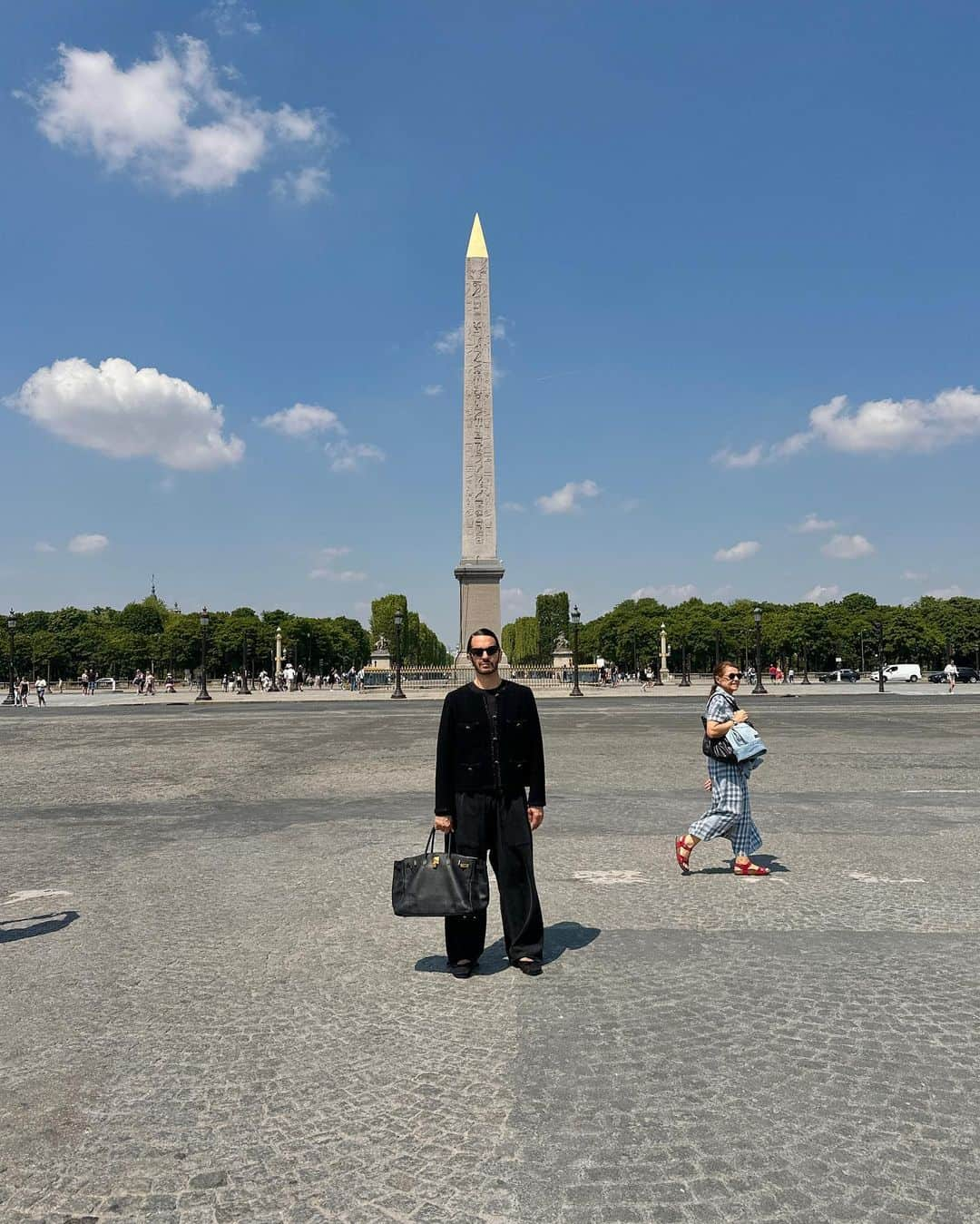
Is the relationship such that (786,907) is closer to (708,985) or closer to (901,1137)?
(708,985)

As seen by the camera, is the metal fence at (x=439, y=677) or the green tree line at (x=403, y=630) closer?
the metal fence at (x=439, y=677)

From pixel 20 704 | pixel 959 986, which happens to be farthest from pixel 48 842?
pixel 20 704

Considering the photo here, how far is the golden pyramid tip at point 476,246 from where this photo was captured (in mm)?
43844

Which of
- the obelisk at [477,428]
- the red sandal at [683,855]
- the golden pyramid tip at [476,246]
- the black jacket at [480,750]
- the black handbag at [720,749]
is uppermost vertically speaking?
the golden pyramid tip at [476,246]

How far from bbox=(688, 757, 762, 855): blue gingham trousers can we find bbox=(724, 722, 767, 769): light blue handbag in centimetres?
9

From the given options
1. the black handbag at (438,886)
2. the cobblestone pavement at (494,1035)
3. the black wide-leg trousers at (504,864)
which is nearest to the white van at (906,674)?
the cobblestone pavement at (494,1035)

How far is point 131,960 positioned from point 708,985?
3.08 meters

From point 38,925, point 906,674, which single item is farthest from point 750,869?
point 906,674

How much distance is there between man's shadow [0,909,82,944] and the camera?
5703 mm

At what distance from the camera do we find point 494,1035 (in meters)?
4.04

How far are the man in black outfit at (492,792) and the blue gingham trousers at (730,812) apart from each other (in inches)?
101

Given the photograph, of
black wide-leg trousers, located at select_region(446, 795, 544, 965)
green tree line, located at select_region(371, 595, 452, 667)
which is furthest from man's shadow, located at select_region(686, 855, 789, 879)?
green tree line, located at select_region(371, 595, 452, 667)

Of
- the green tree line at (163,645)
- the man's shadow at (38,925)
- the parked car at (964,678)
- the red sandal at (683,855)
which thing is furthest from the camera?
the green tree line at (163,645)

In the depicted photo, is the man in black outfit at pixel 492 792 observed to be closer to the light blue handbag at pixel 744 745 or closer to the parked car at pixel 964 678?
the light blue handbag at pixel 744 745
